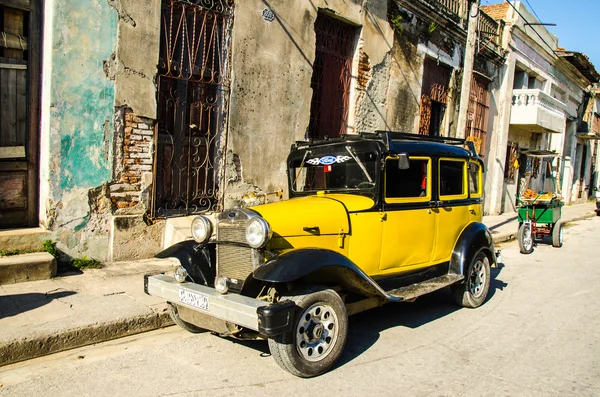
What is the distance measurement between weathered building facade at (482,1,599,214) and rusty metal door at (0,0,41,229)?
13.7 meters

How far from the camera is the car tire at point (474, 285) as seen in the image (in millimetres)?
6047

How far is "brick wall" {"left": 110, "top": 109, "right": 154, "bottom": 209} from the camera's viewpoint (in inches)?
271

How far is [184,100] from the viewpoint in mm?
7809

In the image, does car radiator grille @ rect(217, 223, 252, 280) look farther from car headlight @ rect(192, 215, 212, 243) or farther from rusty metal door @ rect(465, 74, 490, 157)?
rusty metal door @ rect(465, 74, 490, 157)

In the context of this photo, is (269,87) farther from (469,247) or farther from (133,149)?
(469,247)

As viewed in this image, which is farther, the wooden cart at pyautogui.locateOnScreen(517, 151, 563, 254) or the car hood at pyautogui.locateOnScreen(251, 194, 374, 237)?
the wooden cart at pyautogui.locateOnScreen(517, 151, 563, 254)

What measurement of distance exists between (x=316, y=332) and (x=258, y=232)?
3.18ft

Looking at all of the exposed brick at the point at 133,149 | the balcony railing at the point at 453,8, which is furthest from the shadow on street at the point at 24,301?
the balcony railing at the point at 453,8

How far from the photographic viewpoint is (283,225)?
424 centimetres

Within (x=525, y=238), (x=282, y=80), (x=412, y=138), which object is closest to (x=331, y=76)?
(x=282, y=80)

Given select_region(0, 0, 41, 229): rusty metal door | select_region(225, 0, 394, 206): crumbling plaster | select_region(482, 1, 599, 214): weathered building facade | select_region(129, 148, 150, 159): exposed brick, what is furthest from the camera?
select_region(482, 1, 599, 214): weathered building facade

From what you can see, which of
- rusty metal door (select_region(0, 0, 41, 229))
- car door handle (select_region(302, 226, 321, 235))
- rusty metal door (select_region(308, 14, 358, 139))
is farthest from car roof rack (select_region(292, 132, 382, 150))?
rusty metal door (select_region(308, 14, 358, 139))

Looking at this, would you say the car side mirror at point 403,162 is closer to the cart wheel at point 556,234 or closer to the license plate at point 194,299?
the license plate at point 194,299

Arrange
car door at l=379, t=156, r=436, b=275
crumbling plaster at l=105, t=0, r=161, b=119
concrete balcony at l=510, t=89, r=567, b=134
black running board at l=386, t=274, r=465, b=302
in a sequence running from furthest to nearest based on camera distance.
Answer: concrete balcony at l=510, t=89, r=567, b=134 → crumbling plaster at l=105, t=0, r=161, b=119 → car door at l=379, t=156, r=436, b=275 → black running board at l=386, t=274, r=465, b=302
